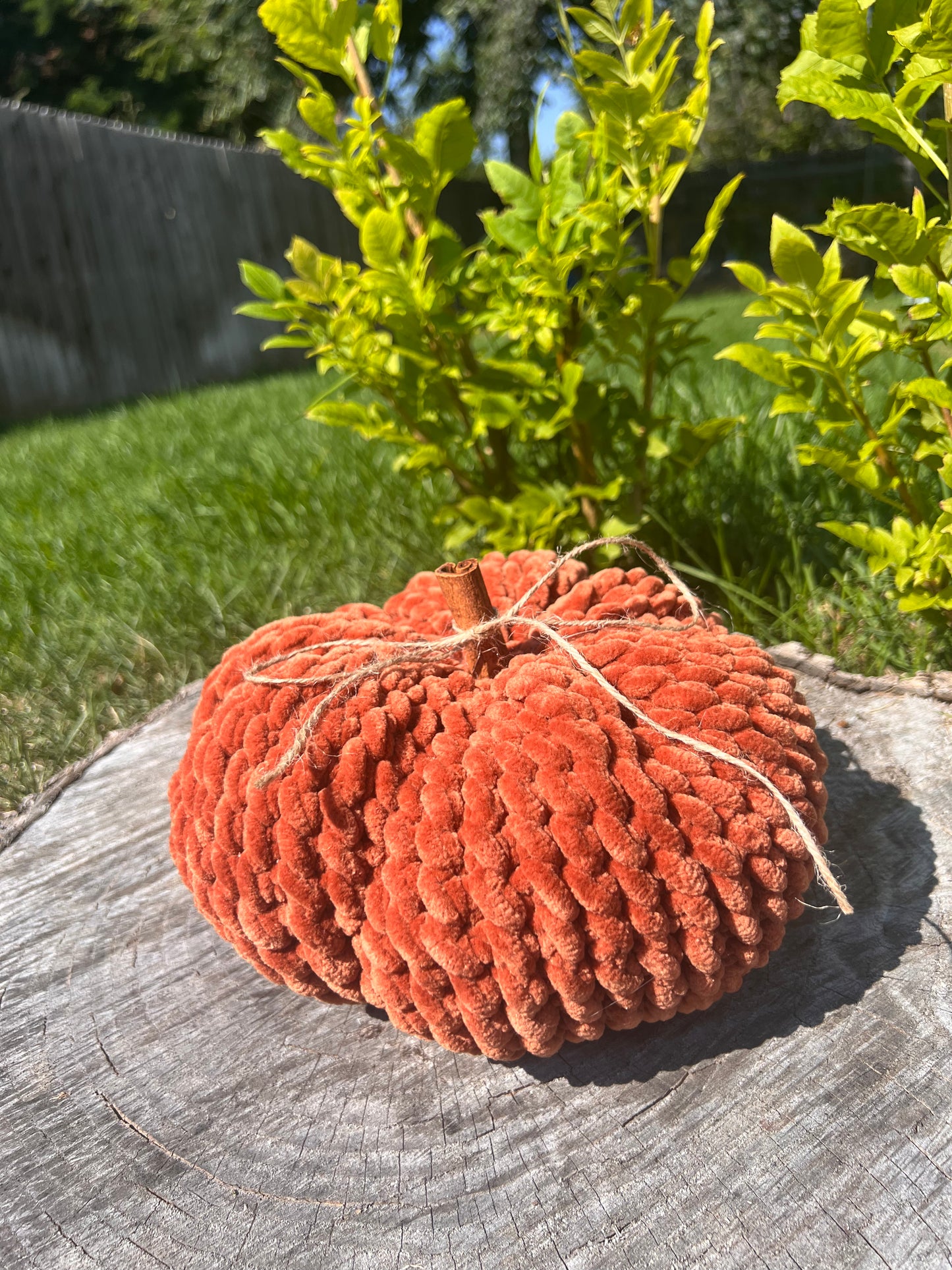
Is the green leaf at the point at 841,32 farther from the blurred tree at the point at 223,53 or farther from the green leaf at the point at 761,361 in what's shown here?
the blurred tree at the point at 223,53

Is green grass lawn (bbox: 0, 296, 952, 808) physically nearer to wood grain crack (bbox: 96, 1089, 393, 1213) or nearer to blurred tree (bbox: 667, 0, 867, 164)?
wood grain crack (bbox: 96, 1089, 393, 1213)

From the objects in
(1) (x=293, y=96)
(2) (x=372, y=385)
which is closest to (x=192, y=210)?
(1) (x=293, y=96)

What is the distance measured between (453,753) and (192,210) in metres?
10.6

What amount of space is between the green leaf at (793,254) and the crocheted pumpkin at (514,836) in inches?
20.8

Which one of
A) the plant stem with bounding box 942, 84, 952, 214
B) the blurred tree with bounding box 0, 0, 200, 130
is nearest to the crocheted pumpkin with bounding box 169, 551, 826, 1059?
the plant stem with bounding box 942, 84, 952, 214

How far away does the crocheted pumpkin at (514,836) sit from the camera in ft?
2.97

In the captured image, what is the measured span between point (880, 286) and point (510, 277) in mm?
652

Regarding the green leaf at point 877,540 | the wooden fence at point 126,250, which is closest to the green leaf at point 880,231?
the green leaf at point 877,540

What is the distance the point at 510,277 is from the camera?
167 centimetres

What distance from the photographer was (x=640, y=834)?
3.04 ft

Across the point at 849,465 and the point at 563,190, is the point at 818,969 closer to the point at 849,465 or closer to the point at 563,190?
the point at 849,465

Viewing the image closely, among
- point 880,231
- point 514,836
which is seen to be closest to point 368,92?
point 880,231

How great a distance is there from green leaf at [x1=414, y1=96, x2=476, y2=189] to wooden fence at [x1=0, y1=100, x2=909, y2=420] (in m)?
7.80

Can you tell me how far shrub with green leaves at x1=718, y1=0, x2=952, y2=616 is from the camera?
1.12m
